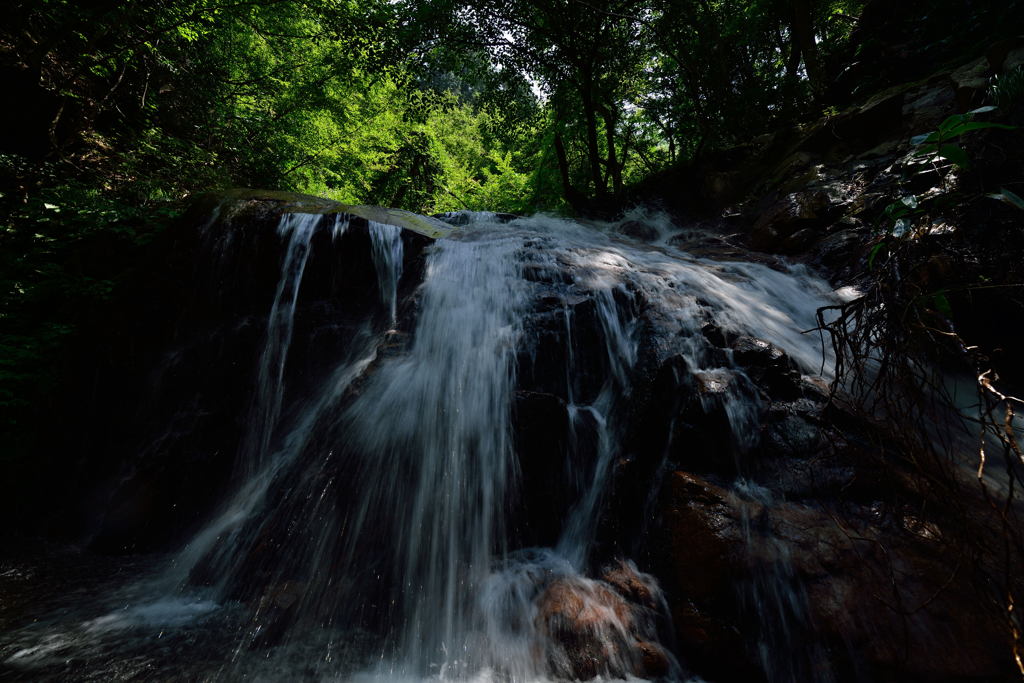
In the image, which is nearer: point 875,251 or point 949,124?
point 949,124

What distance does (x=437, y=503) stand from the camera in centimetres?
298

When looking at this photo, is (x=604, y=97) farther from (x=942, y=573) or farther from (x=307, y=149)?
(x=942, y=573)

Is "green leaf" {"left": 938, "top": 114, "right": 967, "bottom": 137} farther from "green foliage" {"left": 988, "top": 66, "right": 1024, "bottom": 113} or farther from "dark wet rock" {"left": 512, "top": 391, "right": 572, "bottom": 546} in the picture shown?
"dark wet rock" {"left": 512, "top": 391, "right": 572, "bottom": 546}

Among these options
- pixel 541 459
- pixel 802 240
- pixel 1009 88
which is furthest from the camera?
pixel 802 240

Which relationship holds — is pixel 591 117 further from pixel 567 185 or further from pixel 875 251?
pixel 875 251

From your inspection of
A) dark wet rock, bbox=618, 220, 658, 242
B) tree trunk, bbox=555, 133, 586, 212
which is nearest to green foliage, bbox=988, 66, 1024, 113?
dark wet rock, bbox=618, 220, 658, 242

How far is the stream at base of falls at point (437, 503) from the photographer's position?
2.12 m

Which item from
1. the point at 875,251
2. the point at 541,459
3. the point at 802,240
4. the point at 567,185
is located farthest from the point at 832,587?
the point at 567,185

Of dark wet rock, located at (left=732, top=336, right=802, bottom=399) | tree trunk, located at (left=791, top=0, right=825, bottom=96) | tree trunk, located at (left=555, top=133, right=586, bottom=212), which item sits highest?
tree trunk, located at (left=791, top=0, right=825, bottom=96)

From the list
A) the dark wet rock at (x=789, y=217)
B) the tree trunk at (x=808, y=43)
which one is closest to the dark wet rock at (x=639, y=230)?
the dark wet rock at (x=789, y=217)

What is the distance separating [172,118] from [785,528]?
10.6 metres

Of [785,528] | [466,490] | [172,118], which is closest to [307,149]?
[172,118]

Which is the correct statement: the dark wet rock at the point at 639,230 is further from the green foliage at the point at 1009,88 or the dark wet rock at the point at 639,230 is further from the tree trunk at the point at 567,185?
the green foliage at the point at 1009,88

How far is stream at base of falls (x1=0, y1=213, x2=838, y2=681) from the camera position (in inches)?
83.3
